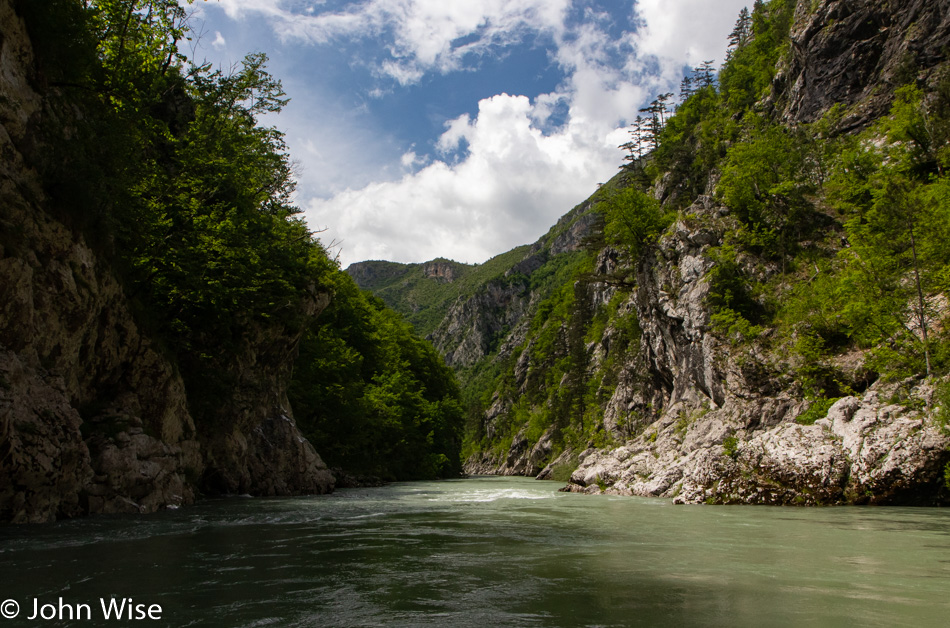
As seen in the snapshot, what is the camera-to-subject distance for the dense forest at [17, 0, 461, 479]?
13.9m

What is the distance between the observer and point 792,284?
29719 millimetres

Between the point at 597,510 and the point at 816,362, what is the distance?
41.7 ft

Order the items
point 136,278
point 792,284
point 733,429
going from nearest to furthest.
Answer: point 136,278, point 733,429, point 792,284

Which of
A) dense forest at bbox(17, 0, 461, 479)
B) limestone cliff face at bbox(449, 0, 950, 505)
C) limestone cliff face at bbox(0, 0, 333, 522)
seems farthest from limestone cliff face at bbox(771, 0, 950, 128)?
limestone cliff face at bbox(0, 0, 333, 522)

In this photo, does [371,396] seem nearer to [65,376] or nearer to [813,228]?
[65,376]

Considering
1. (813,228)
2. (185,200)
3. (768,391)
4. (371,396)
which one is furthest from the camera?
(371,396)

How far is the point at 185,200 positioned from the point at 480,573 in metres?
17.9

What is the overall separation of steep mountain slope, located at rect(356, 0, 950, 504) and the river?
6363 millimetres

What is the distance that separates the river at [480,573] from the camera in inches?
192

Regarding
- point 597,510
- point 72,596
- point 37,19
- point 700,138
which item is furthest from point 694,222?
point 72,596

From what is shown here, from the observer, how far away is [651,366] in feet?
Result: 142

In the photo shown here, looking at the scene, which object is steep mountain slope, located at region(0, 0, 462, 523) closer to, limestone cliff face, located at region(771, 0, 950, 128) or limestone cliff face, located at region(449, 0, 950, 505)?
limestone cliff face, located at region(449, 0, 950, 505)

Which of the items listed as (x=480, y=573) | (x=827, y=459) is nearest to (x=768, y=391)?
(x=827, y=459)

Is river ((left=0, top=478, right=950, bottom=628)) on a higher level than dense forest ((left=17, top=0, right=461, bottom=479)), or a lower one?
lower
